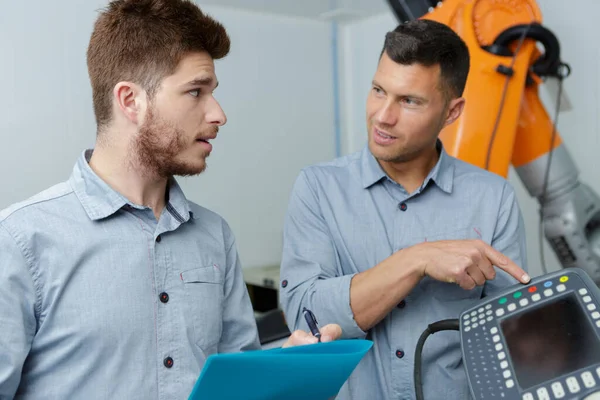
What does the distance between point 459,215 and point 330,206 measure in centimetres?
26

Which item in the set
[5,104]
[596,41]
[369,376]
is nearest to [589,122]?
[596,41]

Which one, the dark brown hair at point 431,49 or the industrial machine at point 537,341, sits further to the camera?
the dark brown hair at point 431,49

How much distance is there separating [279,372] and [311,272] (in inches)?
19.0

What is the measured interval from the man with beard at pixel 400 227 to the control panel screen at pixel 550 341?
0.71ft

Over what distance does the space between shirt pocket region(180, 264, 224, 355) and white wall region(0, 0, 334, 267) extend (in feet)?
5.61

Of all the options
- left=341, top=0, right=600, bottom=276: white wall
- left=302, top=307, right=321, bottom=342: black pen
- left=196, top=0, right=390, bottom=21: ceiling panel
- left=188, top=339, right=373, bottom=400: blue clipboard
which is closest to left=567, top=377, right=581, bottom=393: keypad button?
left=188, top=339, right=373, bottom=400: blue clipboard

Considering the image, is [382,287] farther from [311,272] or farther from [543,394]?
[543,394]

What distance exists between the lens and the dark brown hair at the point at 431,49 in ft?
4.43

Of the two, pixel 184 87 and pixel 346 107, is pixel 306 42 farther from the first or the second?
pixel 184 87

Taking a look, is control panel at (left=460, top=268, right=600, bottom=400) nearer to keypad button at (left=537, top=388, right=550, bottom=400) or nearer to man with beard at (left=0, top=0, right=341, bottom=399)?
keypad button at (left=537, top=388, right=550, bottom=400)

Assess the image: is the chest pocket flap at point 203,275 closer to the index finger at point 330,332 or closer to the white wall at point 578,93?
the index finger at point 330,332

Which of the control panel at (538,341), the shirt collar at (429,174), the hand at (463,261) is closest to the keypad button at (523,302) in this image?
the control panel at (538,341)

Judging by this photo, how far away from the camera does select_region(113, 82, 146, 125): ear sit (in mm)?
1062

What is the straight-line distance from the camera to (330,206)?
52.5 inches
